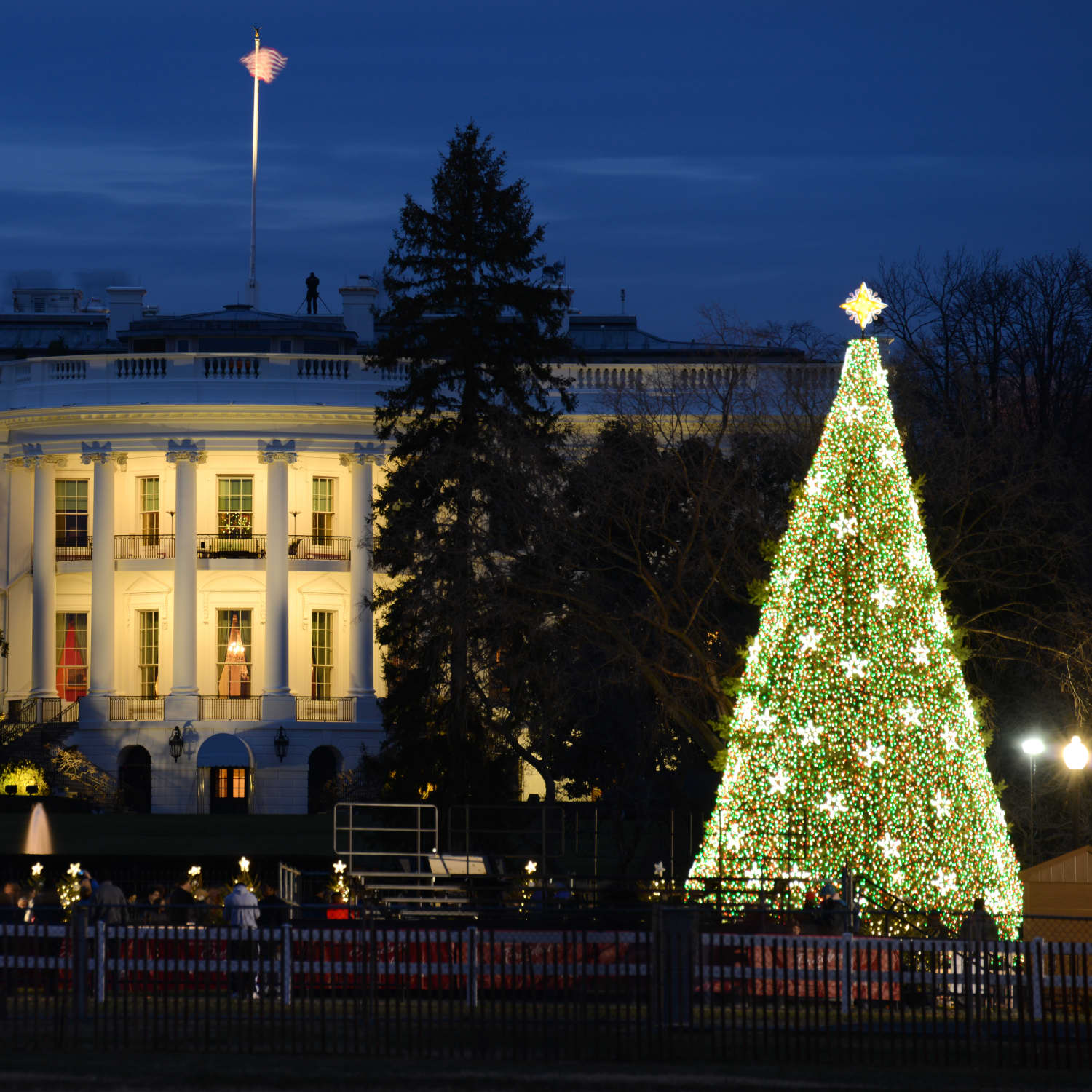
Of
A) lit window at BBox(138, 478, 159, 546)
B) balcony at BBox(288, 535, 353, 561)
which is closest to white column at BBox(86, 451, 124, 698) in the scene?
lit window at BBox(138, 478, 159, 546)

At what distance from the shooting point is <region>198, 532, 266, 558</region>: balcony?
6122 centimetres

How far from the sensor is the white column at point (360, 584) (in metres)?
60.4

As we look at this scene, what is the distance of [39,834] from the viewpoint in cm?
4638

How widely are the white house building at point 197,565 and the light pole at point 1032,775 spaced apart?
88.5 feet

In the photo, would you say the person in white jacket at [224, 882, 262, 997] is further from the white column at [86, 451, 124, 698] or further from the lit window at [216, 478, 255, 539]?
the lit window at [216, 478, 255, 539]

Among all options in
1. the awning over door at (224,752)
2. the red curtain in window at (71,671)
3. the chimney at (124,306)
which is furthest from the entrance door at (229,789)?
the chimney at (124,306)

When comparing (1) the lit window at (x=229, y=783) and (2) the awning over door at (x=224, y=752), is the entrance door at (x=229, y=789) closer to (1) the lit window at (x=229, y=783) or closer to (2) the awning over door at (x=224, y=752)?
(1) the lit window at (x=229, y=783)

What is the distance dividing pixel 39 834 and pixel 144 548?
16.1 m

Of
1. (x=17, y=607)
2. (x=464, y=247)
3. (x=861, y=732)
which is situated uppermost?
(x=464, y=247)

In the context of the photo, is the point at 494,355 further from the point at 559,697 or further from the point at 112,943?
the point at 112,943

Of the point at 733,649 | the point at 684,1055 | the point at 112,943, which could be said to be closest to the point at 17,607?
the point at 733,649

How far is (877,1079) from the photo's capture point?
16016 mm

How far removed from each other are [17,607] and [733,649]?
3439 cm

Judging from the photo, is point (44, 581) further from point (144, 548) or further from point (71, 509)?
point (71, 509)
